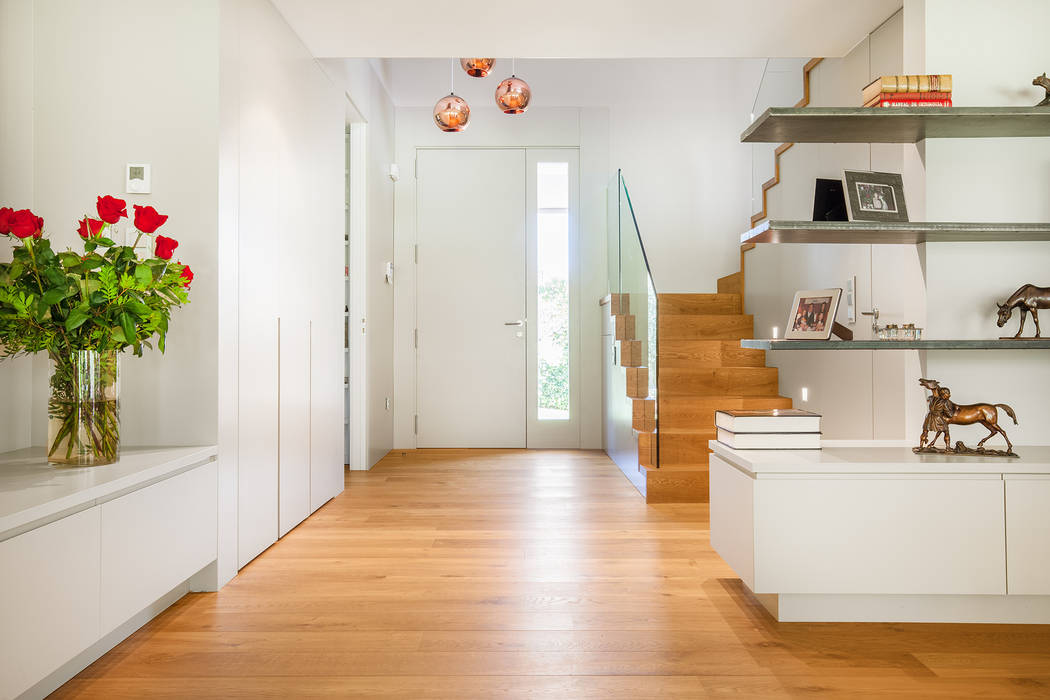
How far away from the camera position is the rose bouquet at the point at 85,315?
1.93 metres

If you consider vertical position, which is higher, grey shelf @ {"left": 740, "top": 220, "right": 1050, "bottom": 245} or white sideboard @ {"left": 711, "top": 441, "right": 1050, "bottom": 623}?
grey shelf @ {"left": 740, "top": 220, "right": 1050, "bottom": 245}

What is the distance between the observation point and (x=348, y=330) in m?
4.89

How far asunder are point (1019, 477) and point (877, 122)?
3.97 feet

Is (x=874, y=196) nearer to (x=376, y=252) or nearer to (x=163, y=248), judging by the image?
(x=163, y=248)

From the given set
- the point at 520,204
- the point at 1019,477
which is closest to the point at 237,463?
the point at 1019,477

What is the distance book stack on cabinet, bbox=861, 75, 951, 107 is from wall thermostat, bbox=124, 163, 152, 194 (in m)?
2.51

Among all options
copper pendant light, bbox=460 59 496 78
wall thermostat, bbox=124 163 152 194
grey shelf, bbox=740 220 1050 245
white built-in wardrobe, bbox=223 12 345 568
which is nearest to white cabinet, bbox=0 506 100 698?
white built-in wardrobe, bbox=223 12 345 568

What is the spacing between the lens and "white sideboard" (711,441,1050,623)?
206cm

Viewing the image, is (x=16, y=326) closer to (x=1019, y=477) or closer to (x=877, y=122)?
(x=877, y=122)

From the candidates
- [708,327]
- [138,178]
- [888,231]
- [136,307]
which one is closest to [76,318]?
[136,307]

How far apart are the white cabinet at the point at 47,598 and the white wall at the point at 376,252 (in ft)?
10.3

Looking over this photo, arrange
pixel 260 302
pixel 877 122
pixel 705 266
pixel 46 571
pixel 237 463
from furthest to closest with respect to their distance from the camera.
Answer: pixel 705 266 < pixel 260 302 < pixel 237 463 < pixel 877 122 < pixel 46 571

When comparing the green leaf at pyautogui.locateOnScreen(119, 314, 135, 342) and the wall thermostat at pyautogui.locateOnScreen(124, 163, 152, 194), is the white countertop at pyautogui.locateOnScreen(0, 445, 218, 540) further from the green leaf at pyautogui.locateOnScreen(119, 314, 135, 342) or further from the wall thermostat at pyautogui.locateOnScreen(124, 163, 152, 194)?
the wall thermostat at pyautogui.locateOnScreen(124, 163, 152, 194)

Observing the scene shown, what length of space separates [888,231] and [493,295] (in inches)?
156
